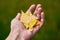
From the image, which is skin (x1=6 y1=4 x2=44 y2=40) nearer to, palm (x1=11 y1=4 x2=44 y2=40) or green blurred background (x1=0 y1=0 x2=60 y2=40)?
palm (x1=11 y1=4 x2=44 y2=40)

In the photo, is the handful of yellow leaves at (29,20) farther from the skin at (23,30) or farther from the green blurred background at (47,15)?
the green blurred background at (47,15)

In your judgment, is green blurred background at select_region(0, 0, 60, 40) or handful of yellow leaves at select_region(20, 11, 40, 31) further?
green blurred background at select_region(0, 0, 60, 40)

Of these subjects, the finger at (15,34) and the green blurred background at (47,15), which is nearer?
the finger at (15,34)

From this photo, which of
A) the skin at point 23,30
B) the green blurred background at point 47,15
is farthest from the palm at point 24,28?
the green blurred background at point 47,15

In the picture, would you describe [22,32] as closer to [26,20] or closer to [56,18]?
[26,20]

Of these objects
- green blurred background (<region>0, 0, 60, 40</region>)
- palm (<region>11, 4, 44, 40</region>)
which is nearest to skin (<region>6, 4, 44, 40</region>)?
palm (<region>11, 4, 44, 40</region>)

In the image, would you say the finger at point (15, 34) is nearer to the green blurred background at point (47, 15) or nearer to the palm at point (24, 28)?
the palm at point (24, 28)

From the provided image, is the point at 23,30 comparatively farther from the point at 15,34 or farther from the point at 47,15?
the point at 47,15

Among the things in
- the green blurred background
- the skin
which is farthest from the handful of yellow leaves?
the green blurred background

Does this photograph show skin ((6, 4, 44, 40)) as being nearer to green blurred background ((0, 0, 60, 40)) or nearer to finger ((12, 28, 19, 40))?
finger ((12, 28, 19, 40))

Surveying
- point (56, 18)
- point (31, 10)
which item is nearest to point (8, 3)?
point (56, 18)

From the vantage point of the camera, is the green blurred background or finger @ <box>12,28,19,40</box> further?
the green blurred background

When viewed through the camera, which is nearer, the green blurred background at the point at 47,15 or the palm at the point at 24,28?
the palm at the point at 24,28
